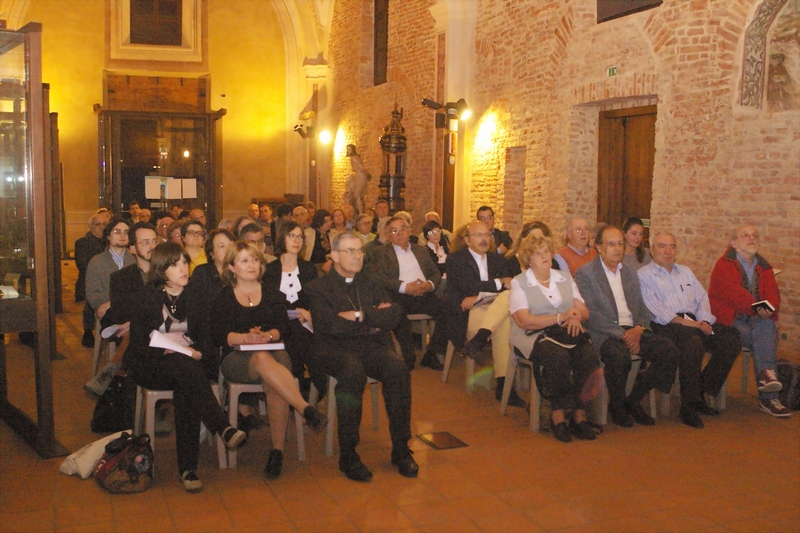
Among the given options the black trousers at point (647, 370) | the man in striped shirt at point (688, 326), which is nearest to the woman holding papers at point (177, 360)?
the black trousers at point (647, 370)

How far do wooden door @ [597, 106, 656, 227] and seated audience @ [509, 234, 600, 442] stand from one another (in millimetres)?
3960

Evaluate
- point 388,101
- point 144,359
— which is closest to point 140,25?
point 388,101

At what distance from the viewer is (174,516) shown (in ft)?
11.7

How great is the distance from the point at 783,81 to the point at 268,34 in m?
13.1

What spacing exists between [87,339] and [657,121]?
589 centimetres

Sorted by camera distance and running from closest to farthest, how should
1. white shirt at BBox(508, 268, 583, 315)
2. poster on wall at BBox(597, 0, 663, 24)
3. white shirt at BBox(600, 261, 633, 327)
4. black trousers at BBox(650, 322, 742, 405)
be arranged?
white shirt at BBox(508, 268, 583, 315)
black trousers at BBox(650, 322, 742, 405)
white shirt at BBox(600, 261, 633, 327)
poster on wall at BBox(597, 0, 663, 24)

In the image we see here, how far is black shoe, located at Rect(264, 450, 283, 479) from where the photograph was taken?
13.3ft

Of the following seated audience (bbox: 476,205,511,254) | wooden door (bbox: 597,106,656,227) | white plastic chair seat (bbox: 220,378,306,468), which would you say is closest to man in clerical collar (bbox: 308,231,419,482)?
white plastic chair seat (bbox: 220,378,306,468)

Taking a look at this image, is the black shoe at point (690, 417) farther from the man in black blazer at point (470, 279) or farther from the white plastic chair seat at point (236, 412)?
the white plastic chair seat at point (236, 412)

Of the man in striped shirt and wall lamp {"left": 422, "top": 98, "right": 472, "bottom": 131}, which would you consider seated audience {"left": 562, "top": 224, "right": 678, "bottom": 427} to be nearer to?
the man in striped shirt

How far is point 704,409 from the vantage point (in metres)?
5.30

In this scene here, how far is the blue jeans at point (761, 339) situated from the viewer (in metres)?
5.48

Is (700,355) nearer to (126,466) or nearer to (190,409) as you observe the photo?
(190,409)

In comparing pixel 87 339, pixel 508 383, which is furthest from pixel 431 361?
pixel 87 339
